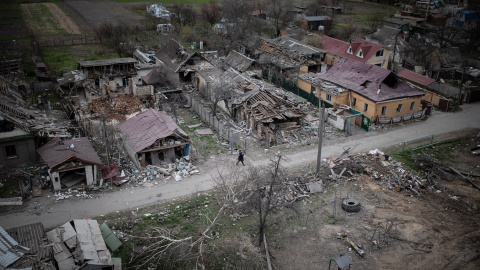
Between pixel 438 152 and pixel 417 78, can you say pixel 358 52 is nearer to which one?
pixel 417 78

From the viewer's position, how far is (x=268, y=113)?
30812 millimetres

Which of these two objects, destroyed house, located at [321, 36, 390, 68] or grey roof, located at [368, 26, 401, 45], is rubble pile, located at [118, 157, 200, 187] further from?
grey roof, located at [368, 26, 401, 45]

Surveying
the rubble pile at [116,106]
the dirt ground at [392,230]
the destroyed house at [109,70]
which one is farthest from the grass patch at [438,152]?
the destroyed house at [109,70]

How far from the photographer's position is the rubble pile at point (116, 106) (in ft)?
108

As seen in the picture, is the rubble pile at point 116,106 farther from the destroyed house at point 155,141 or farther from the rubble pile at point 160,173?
the rubble pile at point 160,173

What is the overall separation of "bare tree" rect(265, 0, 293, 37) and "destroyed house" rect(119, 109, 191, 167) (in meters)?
37.8

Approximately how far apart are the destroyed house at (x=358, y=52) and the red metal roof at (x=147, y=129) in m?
27.5

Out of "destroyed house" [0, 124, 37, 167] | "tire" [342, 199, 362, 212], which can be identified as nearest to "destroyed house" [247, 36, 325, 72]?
"tire" [342, 199, 362, 212]

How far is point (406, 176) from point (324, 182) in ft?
18.5

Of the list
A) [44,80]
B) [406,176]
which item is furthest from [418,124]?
[44,80]

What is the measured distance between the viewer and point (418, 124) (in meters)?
33.5

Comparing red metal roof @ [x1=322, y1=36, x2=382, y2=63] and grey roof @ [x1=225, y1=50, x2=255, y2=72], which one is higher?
red metal roof @ [x1=322, y1=36, x2=382, y2=63]

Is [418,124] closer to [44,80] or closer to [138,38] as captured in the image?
[44,80]

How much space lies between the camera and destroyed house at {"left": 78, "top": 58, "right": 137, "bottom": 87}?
39781 millimetres
